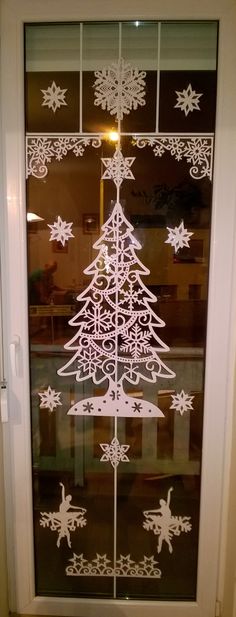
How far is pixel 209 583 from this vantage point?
4.59 ft

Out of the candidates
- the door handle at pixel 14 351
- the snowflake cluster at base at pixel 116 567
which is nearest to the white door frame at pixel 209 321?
the door handle at pixel 14 351

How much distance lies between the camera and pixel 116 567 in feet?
4.72

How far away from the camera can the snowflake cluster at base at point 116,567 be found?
143cm

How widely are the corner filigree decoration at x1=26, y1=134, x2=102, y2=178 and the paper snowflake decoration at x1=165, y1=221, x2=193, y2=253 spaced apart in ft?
1.26

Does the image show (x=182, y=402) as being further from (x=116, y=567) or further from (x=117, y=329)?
(x=116, y=567)

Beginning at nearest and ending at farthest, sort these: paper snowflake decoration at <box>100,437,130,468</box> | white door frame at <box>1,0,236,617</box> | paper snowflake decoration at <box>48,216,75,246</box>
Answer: white door frame at <box>1,0,236,617</box> < paper snowflake decoration at <box>48,216,75,246</box> < paper snowflake decoration at <box>100,437,130,468</box>

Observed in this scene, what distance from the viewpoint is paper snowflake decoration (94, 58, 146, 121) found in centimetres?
121

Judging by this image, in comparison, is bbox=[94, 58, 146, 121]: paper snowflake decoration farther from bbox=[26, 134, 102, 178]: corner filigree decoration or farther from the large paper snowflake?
the large paper snowflake

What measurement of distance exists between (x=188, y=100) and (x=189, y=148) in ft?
0.51

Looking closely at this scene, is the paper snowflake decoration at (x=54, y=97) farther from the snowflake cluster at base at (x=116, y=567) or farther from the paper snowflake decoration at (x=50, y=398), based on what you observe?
the snowflake cluster at base at (x=116, y=567)

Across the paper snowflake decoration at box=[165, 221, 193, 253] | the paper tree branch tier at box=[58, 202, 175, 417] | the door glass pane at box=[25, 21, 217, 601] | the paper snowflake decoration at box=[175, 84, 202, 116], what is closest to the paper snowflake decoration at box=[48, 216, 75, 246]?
→ the door glass pane at box=[25, 21, 217, 601]

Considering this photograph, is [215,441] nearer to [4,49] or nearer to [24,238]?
[24,238]

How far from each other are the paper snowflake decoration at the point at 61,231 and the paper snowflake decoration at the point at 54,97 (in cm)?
37

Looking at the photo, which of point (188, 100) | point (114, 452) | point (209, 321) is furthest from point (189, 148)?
point (114, 452)
